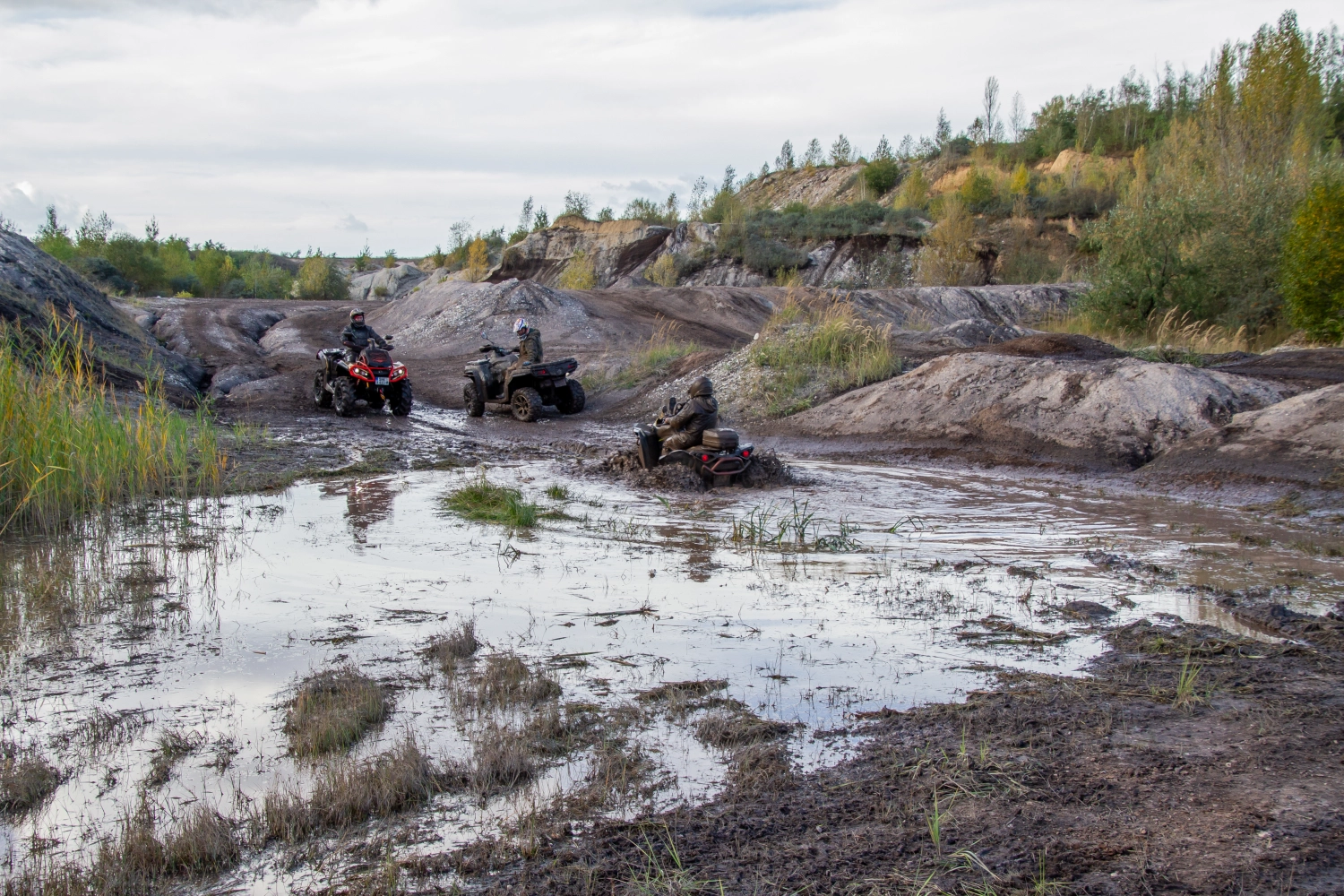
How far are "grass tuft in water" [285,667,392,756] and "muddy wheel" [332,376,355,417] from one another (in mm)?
11976

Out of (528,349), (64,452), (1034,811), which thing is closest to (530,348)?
(528,349)

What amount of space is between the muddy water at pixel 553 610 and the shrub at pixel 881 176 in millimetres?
50036

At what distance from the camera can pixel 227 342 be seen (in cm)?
2611

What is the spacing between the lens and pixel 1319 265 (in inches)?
659

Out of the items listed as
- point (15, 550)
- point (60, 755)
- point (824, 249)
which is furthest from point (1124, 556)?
point (824, 249)

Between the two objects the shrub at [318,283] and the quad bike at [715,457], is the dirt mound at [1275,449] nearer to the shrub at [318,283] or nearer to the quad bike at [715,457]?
the quad bike at [715,457]

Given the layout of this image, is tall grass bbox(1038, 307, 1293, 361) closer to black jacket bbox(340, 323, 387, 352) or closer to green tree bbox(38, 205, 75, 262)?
black jacket bbox(340, 323, 387, 352)

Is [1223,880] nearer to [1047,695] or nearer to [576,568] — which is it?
[1047,695]

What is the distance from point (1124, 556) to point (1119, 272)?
16.1 m

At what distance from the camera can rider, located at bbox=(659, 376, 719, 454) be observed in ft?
34.0

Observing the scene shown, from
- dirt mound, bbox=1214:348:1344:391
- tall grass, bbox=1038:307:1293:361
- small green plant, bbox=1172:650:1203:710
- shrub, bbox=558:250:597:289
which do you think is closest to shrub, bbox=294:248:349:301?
shrub, bbox=558:250:597:289

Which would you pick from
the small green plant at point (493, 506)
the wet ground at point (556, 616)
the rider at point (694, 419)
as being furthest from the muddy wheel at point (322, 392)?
the rider at point (694, 419)

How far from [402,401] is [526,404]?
82.7 inches

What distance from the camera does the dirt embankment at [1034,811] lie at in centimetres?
263
